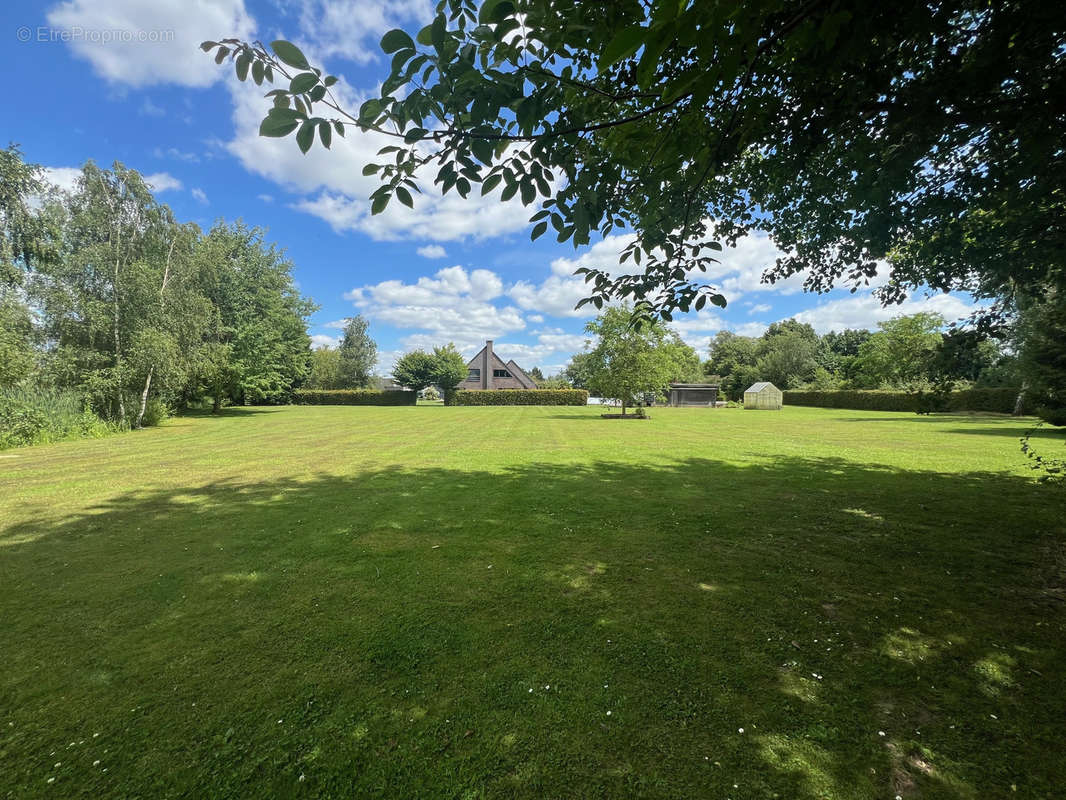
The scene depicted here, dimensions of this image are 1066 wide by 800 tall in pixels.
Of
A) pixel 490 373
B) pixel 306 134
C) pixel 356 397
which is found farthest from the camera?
pixel 490 373

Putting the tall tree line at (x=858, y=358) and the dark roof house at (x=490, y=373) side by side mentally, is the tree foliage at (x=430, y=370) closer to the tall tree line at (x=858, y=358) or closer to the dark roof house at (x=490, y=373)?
the dark roof house at (x=490, y=373)

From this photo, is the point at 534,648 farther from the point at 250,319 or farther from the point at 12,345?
the point at 250,319

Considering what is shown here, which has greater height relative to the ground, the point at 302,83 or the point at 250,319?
the point at 250,319

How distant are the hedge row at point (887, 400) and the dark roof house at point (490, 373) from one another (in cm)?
3590

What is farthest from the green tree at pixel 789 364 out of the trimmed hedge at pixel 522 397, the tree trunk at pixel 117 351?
the tree trunk at pixel 117 351

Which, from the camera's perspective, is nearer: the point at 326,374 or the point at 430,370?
the point at 430,370

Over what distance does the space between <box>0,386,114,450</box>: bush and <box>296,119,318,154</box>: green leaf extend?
713 inches

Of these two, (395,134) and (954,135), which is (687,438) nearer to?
(954,135)

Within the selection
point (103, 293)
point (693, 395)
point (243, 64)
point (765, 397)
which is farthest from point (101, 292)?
point (693, 395)

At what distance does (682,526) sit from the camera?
18.0 feet

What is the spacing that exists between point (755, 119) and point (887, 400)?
43.6m

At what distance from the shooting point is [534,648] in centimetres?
291

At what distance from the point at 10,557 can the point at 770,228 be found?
10416mm

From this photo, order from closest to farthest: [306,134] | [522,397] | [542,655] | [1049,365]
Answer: [306,134] → [542,655] → [1049,365] → [522,397]
